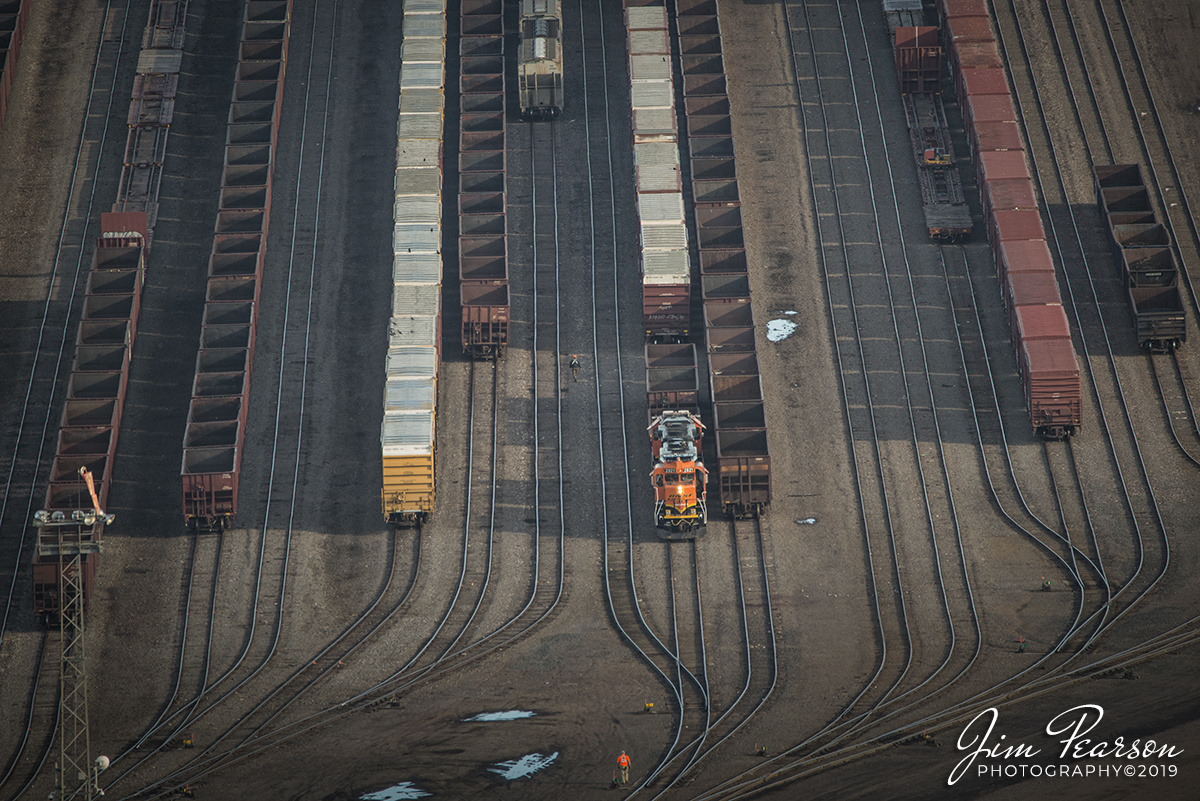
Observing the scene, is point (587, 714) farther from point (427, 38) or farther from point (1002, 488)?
point (427, 38)

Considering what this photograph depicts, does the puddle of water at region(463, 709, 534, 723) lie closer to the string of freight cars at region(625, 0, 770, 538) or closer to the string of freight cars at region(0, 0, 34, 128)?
the string of freight cars at region(625, 0, 770, 538)

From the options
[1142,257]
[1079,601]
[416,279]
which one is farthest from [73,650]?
[1142,257]

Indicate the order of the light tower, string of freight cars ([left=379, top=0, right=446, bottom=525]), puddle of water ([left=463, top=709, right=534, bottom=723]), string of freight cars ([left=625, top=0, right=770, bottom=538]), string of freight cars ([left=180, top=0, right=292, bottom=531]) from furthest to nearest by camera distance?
string of freight cars ([left=180, top=0, right=292, bottom=531]) < string of freight cars ([left=625, top=0, right=770, bottom=538]) < string of freight cars ([left=379, top=0, right=446, bottom=525]) < puddle of water ([left=463, top=709, right=534, bottom=723]) < the light tower

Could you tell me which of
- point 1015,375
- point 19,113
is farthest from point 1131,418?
point 19,113

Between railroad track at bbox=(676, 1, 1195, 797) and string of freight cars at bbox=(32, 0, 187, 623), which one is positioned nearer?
railroad track at bbox=(676, 1, 1195, 797)

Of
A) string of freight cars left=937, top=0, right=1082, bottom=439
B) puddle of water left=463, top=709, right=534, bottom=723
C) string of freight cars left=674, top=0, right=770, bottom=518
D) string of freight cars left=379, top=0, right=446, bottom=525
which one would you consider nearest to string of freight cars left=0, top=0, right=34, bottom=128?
string of freight cars left=379, top=0, right=446, bottom=525

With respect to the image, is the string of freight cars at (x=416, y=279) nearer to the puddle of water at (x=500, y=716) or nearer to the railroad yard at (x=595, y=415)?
the railroad yard at (x=595, y=415)

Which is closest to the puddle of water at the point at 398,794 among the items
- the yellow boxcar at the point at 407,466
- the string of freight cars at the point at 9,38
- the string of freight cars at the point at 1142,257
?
the yellow boxcar at the point at 407,466
